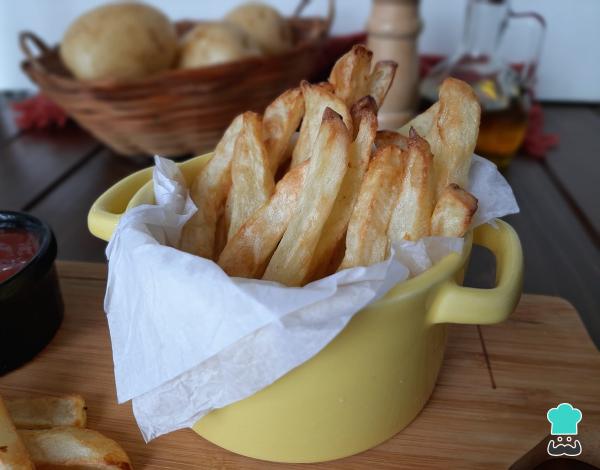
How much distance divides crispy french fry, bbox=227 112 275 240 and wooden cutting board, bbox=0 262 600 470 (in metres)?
0.23

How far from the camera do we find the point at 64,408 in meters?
0.52

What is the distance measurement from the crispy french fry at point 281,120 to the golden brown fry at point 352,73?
0.04 meters

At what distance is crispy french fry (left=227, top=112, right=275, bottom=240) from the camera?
0.52 metres

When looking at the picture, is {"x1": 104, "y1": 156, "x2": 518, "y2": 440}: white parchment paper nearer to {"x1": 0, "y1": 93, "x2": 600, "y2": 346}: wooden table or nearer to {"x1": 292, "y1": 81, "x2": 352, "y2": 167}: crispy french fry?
{"x1": 292, "y1": 81, "x2": 352, "y2": 167}: crispy french fry

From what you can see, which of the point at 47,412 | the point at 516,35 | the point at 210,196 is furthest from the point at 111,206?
the point at 516,35

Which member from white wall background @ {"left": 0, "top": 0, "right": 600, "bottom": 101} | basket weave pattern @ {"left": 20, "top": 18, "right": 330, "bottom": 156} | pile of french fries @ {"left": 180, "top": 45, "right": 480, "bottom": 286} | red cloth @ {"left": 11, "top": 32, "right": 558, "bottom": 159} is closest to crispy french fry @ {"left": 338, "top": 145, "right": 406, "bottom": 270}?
pile of french fries @ {"left": 180, "top": 45, "right": 480, "bottom": 286}

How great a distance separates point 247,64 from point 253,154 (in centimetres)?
59

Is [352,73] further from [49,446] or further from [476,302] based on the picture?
[49,446]

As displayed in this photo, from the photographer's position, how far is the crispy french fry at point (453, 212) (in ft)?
1.40

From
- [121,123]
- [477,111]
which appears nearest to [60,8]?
[121,123]

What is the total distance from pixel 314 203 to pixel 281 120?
0.43ft

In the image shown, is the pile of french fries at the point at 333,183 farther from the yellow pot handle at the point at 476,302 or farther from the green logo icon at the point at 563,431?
Result: the green logo icon at the point at 563,431

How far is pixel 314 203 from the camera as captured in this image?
0.46 m

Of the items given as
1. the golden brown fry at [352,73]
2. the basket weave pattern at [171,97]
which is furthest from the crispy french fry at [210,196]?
the basket weave pattern at [171,97]
